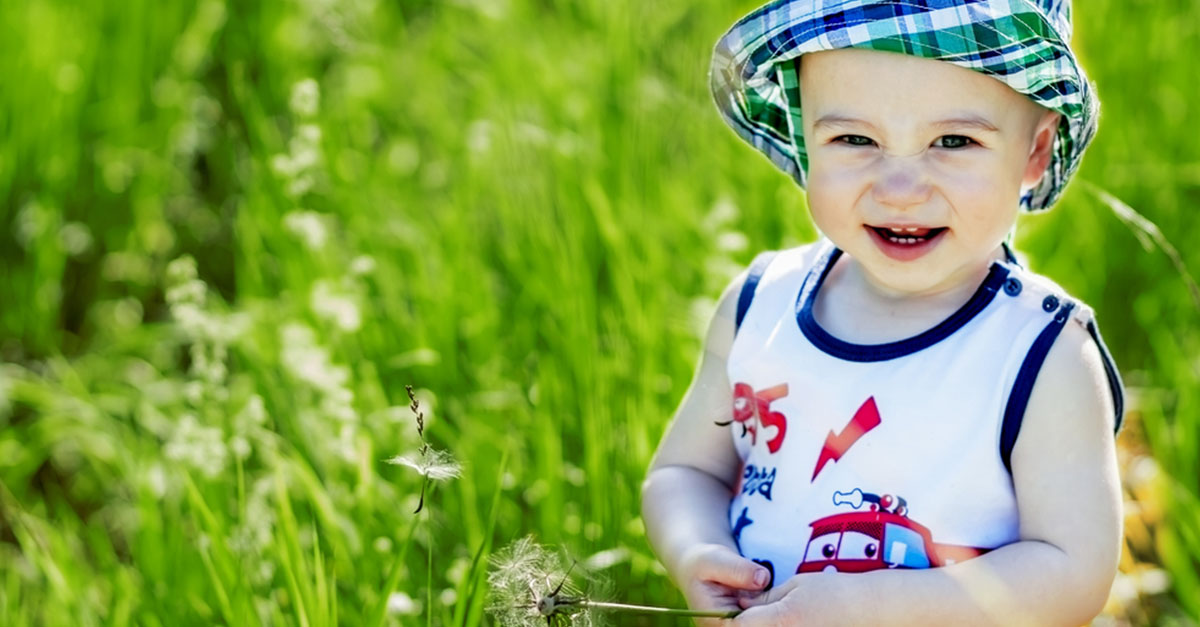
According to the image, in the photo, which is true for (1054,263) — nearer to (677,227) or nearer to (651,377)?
(677,227)

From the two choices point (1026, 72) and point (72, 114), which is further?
point (72, 114)

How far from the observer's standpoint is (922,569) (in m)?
1.57

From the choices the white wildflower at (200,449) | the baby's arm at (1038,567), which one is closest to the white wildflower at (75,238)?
the white wildflower at (200,449)

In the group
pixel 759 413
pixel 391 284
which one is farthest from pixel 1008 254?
pixel 391 284

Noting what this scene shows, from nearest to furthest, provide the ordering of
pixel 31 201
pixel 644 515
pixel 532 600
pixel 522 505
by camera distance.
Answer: pixel 532 600 → pixel 644 515 → pixel 522 505 → pixel 31 201

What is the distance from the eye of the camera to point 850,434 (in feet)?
5.44

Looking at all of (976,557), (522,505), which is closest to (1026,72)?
(976,557)

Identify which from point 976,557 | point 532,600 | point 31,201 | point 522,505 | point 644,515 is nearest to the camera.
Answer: point 532,600

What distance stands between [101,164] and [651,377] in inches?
61.1

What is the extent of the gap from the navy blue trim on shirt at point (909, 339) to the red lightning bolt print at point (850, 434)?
0.19 ft

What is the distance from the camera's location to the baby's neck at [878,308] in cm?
169

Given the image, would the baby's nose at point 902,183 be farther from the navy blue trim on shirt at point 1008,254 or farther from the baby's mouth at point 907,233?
the navy blue trim on shirt at point 1008,254

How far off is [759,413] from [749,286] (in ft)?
0.59

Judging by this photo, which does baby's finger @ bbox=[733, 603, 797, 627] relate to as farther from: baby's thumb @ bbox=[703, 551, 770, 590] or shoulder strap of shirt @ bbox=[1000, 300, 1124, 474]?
shoulder strap of shirt @ bbox=[1000, 300, 1124, 474]
